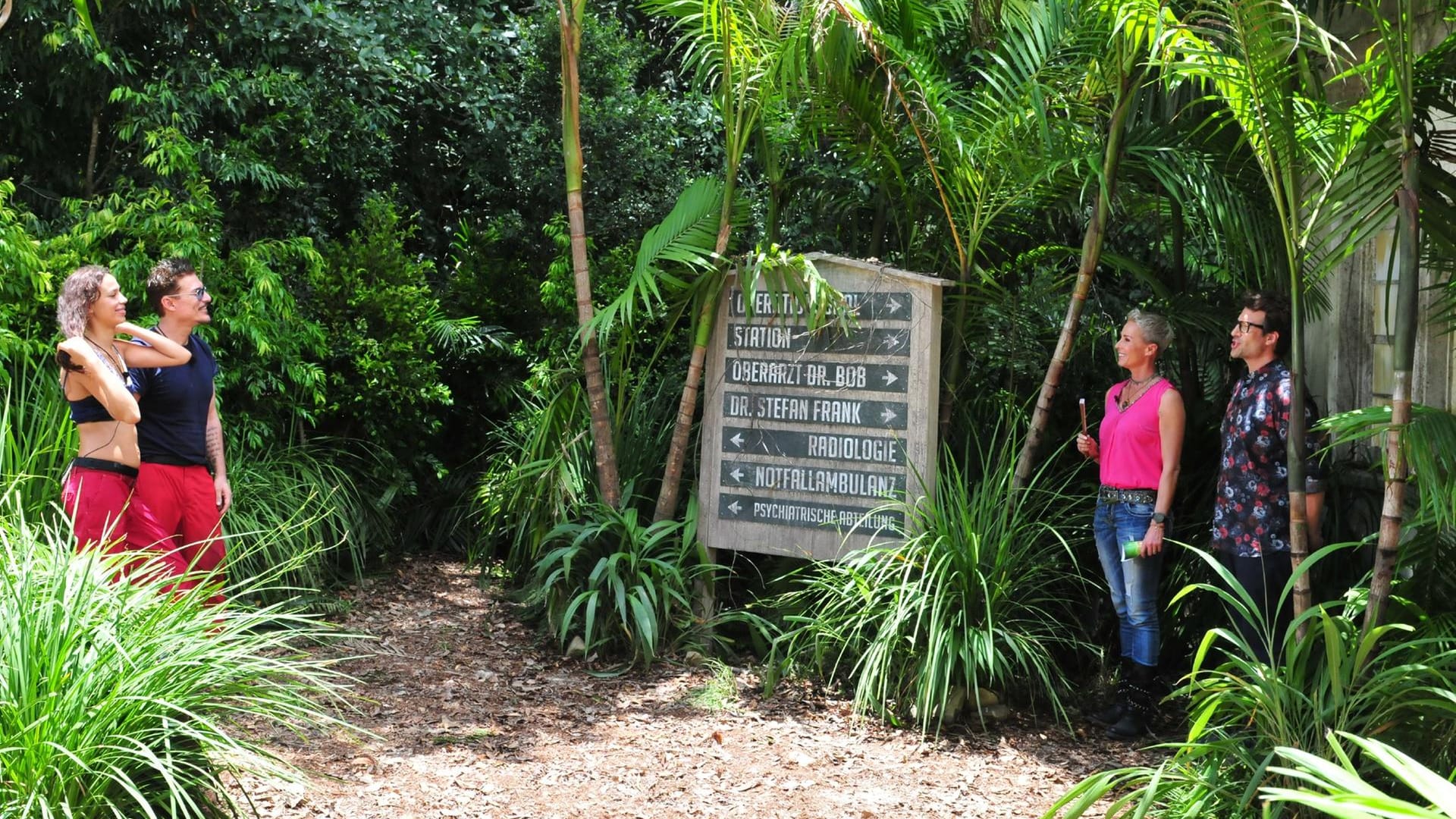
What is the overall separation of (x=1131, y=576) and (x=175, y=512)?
3.85 metres

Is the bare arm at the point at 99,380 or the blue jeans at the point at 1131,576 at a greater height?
the bare arm at the point at 99,380

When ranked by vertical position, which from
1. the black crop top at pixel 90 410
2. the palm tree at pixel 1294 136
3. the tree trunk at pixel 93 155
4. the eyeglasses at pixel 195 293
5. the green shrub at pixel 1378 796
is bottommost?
the green shrub at pixel 1378 796

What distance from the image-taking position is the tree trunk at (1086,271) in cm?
527

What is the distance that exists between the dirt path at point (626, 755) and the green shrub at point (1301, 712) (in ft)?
2.57

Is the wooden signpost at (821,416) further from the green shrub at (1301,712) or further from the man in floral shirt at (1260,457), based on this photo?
the green shrub at (1301,712)

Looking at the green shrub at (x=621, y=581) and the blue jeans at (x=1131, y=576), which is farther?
the green shrub at (x=621, y=581)

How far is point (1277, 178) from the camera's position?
405cm

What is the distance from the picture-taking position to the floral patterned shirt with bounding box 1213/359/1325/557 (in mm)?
4758

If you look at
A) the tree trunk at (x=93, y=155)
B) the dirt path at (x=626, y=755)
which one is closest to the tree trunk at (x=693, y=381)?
the dirt path at (x=626, y=755)

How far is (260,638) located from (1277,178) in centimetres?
335

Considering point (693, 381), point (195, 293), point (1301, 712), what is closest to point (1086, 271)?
point (693, 381)

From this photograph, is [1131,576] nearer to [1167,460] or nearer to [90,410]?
[1167,460]

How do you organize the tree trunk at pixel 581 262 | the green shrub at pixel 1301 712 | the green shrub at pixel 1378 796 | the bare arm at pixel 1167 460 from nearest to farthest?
the green shrub at pixel 1378 796 → the green shrub at pixel 1301 712 → the bare arm at pixel 1167 460 → the tree trunk at pixel 581 262

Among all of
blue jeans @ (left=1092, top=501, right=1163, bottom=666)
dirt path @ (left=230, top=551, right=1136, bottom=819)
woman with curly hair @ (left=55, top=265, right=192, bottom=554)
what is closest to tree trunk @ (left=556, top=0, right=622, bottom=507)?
dirt path @ (left=230, top=551, right=1136, bottom=819)
